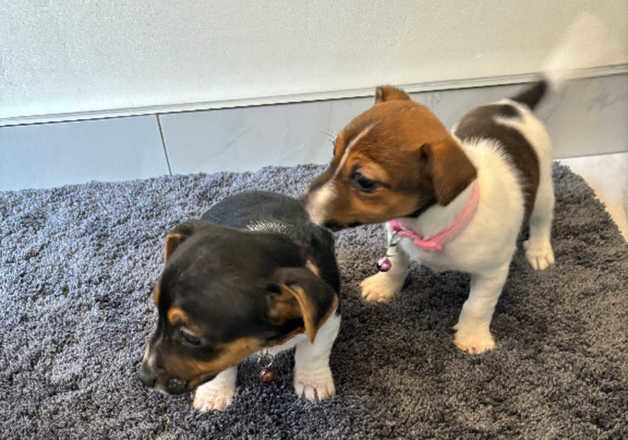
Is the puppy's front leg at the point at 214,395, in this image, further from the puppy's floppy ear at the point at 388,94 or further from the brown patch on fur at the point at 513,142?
the brown patch on fur at the point at 513,142

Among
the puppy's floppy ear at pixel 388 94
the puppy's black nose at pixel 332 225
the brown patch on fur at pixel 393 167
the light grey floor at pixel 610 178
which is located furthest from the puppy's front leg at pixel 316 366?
the light grey floor at pixel 610 178

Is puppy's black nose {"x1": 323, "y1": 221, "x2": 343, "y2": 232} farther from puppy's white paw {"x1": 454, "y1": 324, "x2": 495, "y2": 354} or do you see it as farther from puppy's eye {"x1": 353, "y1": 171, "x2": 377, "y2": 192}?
puppy's white paw {"x1": 454, "y1": 324, "x2": 495, "y2": 354}

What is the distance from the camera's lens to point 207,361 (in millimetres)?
1721

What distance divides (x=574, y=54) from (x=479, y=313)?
4.57 feet

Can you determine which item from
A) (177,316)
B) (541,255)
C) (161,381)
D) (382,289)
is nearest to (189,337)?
(177,316)

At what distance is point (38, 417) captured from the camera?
2.25 metres

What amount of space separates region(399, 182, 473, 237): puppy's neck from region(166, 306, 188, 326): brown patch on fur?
889mm

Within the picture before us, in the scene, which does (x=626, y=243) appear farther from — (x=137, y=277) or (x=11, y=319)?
(x=11, y=319)

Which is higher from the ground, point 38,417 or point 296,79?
point 296,79

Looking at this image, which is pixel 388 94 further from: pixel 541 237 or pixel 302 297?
pixel 541 237

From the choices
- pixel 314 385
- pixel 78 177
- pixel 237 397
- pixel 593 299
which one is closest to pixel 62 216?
pixel 78 177

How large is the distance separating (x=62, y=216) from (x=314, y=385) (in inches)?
73.4

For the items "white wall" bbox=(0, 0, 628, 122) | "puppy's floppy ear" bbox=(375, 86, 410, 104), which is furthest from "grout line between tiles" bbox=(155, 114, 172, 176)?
"puppy's floppy ear" bbox=(375, 86, 410, 104)

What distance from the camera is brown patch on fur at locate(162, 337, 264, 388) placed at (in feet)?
5.61
